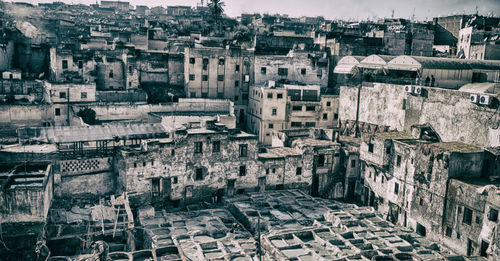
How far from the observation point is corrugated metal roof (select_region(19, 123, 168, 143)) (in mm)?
33562

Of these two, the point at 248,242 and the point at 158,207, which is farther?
the point at 158,207

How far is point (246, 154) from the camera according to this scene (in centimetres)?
3888

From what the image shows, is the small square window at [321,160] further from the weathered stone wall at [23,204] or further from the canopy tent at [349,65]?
the weathered stone wall at [23,204]

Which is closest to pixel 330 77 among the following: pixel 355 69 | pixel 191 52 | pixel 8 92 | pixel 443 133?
pixel 355 69

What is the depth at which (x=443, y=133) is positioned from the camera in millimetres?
37656

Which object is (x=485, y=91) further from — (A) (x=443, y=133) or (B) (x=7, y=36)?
(B) (x=7, y=36)

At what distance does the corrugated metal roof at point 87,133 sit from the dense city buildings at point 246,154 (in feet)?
0.49

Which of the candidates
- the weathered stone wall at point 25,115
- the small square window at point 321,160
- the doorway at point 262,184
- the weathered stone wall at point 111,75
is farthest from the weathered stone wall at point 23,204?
the weathered stone wall at point 111,75

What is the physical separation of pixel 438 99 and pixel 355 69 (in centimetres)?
1179

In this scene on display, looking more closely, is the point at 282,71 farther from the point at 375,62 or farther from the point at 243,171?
the point at 243,171

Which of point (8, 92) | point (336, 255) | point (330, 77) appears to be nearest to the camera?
point (336, 255)

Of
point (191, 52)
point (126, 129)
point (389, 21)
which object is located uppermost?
point (389, 21)

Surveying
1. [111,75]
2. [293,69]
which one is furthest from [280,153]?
[111,75]

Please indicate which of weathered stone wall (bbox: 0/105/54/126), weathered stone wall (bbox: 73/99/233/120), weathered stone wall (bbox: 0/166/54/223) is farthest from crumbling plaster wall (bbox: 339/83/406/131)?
weathered stone wall (bbox: 0/166/54/223)
